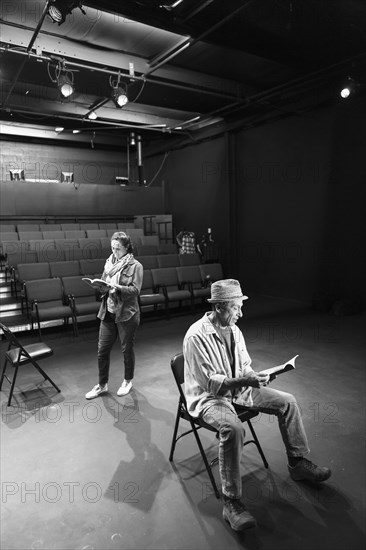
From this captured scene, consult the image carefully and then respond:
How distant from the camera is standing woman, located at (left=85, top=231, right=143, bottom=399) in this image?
360cm

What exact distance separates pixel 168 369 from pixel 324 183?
5.20 meters

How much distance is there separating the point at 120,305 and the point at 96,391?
35.5 inches

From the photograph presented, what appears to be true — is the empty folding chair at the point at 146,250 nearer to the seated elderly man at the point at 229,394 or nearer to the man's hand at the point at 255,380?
the seated elderly man at the point at 229,394

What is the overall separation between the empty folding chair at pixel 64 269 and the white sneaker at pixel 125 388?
11.0ft

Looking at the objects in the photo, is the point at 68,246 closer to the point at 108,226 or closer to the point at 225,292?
the point at 108,226

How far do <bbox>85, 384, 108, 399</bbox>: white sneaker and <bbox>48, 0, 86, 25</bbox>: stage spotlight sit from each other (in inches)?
160

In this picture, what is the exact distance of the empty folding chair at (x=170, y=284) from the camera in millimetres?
6840

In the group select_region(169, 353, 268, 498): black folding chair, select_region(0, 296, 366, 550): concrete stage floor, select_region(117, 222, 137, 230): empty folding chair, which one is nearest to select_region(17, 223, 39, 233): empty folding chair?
select_region(117, 222, 137, 230): empty folding chair

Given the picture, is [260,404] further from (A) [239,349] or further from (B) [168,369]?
(B) [168,369]

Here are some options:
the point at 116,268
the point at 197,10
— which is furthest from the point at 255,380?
the point at 197,10

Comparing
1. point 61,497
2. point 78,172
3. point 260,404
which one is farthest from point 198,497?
point 78,172

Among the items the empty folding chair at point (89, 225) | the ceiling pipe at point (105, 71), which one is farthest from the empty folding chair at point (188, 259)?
the empty folding chair at point (89, 225)

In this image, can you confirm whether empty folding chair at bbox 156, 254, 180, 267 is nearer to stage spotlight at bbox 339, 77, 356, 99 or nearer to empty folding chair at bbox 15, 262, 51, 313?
empty folding chair at bbox 15, 262, 51, 313

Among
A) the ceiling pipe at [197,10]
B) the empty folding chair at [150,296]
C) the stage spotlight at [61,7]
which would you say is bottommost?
the empty folding chair at [150,296]
